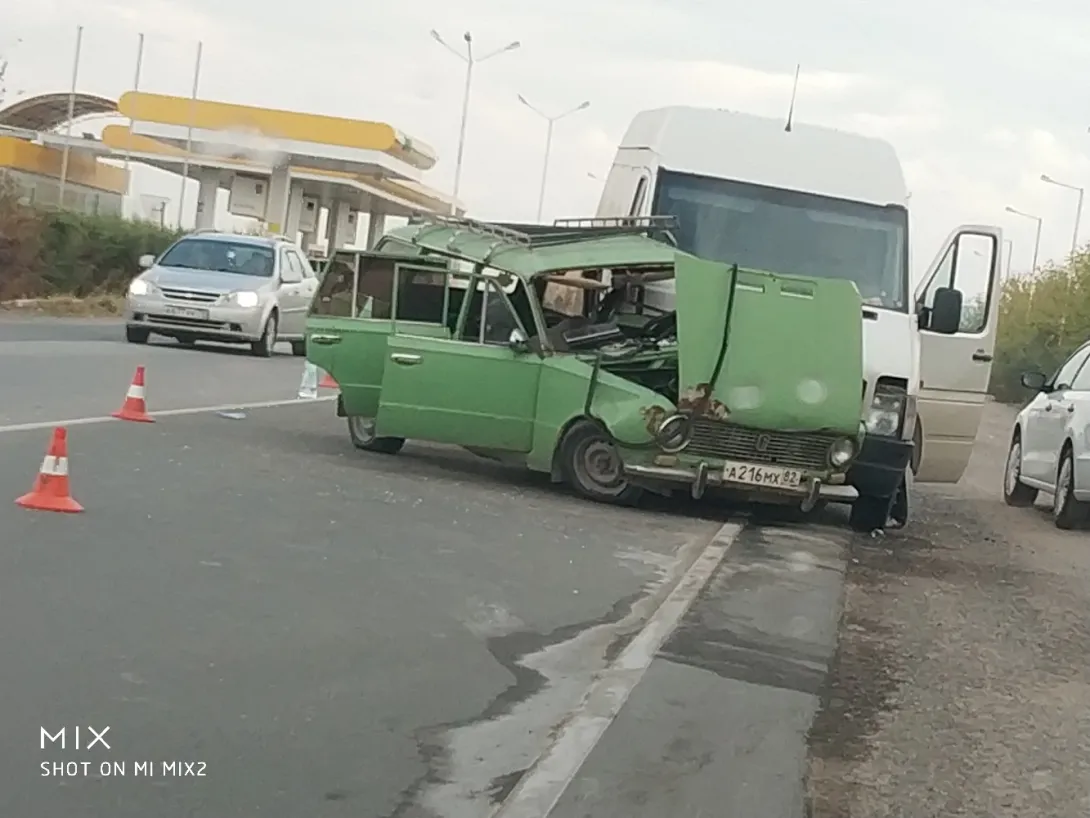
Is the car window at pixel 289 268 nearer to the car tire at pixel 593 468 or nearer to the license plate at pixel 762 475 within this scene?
the car tire at pixel 593 468

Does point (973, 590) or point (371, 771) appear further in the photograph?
point (973, 590)

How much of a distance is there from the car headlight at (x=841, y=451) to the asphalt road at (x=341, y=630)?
1.92 feet

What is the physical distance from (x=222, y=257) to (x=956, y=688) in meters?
21.6

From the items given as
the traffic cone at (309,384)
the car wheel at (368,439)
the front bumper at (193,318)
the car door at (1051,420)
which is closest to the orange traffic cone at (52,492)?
the car wheel at (368,439)

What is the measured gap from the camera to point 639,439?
12.8 meters

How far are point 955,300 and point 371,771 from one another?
31.7 ft

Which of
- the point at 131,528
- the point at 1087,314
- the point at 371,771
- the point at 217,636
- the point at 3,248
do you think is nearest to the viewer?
the point at 371,771

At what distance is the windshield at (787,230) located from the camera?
14195 millimetres

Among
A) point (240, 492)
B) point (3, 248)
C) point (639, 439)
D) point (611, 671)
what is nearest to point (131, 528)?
point (240, 492)

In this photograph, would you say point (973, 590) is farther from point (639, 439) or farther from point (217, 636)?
point (217, 636)

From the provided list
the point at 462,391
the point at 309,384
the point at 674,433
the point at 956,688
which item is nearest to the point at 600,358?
the point at 674,433

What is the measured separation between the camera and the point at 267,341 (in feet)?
90.8

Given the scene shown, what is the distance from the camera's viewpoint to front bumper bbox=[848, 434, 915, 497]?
43.2ft

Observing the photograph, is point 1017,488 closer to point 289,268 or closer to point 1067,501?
point 1067,501
